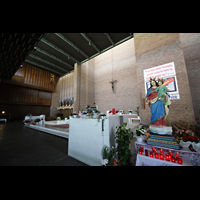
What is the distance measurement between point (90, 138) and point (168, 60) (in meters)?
6.88

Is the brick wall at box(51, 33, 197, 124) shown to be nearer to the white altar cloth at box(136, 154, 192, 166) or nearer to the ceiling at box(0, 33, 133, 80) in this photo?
the ceiling at box(0, 33, 133, 80)

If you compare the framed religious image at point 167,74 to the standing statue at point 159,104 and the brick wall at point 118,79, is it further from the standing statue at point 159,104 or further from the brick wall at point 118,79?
the standing statue at point 159,104

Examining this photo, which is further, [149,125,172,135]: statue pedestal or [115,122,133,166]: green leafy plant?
[149,125,172,135]: statue pedestal

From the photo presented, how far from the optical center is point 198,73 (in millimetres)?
5816

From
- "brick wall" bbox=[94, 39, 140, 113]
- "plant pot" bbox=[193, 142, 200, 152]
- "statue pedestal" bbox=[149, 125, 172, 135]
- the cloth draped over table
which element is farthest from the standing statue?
"brick wall" bbox=[94, 39, 140, 113]

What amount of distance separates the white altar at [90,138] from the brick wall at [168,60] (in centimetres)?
493

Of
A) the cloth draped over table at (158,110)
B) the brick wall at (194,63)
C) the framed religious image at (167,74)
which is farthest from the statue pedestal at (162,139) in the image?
the brick wall at (194,63)

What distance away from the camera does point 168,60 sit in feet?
18.1

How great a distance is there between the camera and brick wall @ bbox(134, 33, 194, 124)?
191 inches

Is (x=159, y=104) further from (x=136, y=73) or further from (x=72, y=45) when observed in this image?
(x=72, y=45)

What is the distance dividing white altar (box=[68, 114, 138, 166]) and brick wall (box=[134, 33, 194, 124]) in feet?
16.2
